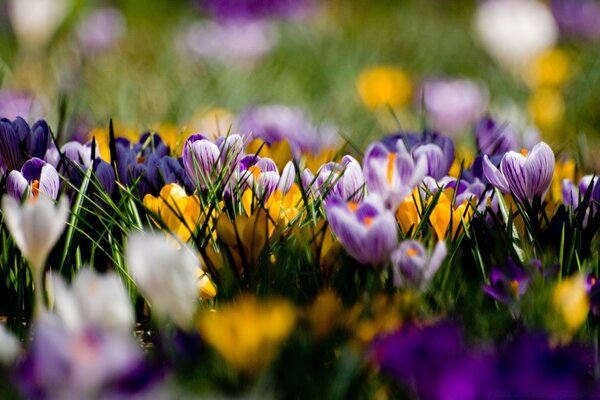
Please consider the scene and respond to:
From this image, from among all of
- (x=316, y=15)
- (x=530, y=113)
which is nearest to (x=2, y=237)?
(x=530, y=113)

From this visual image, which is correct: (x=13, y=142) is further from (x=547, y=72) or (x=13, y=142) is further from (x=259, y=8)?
(x=259, y=8)

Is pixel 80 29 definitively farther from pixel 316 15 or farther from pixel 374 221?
pixel 374 221

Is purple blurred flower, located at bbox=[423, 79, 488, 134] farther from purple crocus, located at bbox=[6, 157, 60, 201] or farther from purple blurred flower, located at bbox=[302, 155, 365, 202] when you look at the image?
purple crocus, located at bbox=[6, 157, 60, 201]

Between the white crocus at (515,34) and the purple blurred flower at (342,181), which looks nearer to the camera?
the purple blurred flower at (342,181)

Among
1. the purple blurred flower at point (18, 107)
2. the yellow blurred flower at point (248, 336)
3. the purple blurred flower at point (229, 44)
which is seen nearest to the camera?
the yellow blurred flower at point (248, 336)

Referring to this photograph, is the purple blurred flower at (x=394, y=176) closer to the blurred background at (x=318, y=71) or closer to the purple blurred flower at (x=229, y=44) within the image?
the blurred background at (x=318, y=71)

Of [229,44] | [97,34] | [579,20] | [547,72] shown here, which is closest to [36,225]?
[547,72]

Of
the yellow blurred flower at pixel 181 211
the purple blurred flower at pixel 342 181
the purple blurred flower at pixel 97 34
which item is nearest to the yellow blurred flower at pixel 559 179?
the purple blurred flower at pixel 342 181
